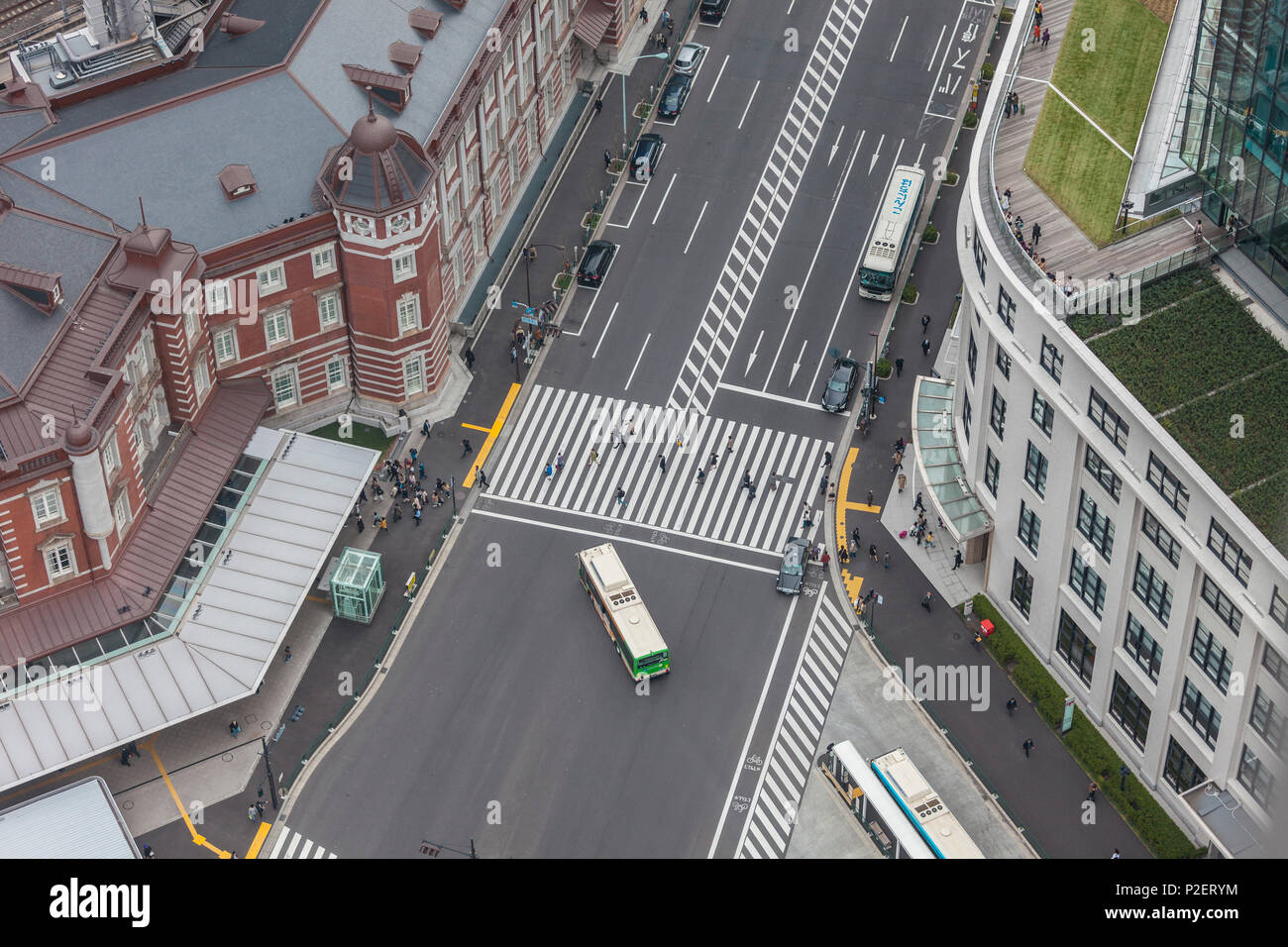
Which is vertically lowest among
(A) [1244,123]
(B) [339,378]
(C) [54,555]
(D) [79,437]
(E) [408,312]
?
(B) [339,378]

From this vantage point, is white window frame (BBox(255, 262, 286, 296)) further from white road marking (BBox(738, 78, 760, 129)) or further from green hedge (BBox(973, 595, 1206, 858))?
green hedge (BBox(973, 595, 1206, 858))

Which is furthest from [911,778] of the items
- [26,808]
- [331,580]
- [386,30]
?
[386,30]

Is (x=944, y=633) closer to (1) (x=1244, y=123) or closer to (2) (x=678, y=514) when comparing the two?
(2) (x=678, y=514)

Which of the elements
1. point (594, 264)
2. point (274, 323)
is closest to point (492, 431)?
point (594, 264)

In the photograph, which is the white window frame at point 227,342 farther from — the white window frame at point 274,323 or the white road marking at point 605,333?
the white road marking at point 605,333

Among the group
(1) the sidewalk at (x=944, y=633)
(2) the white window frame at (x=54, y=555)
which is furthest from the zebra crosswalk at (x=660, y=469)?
(2) the white window frame at (x=54, y=555)
